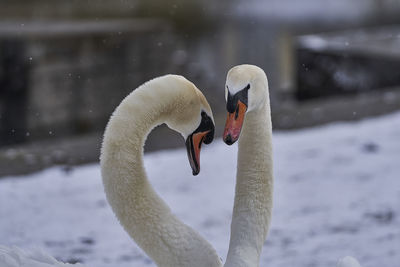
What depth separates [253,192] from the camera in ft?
9.20

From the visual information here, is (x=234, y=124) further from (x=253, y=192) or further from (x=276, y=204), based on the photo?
(x=276, y=204)

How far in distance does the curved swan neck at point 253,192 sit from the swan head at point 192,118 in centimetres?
20

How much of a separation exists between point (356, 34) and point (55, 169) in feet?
19.9

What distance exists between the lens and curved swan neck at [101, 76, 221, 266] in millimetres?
2551

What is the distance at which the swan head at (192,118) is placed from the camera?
8.36 ft

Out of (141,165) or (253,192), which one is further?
(253,192)

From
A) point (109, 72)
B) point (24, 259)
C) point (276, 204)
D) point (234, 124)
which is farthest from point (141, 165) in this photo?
point (109, 72)

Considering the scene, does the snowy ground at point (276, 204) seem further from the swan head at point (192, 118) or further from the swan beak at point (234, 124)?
the swan beak at point (234, 124)

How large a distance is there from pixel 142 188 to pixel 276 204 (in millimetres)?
2100

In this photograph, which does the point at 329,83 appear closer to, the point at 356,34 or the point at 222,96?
the point at 222,96

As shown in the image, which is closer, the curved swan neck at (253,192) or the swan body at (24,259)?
the swan body at (24,259)

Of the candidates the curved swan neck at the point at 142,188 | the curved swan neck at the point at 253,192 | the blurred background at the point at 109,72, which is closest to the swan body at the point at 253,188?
the curved swan neck at the point at 253,192

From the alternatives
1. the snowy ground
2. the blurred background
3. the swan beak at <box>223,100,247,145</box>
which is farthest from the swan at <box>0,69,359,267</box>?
the blurred background

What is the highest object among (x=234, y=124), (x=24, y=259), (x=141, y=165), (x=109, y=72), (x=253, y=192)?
(x=234, y=124)
